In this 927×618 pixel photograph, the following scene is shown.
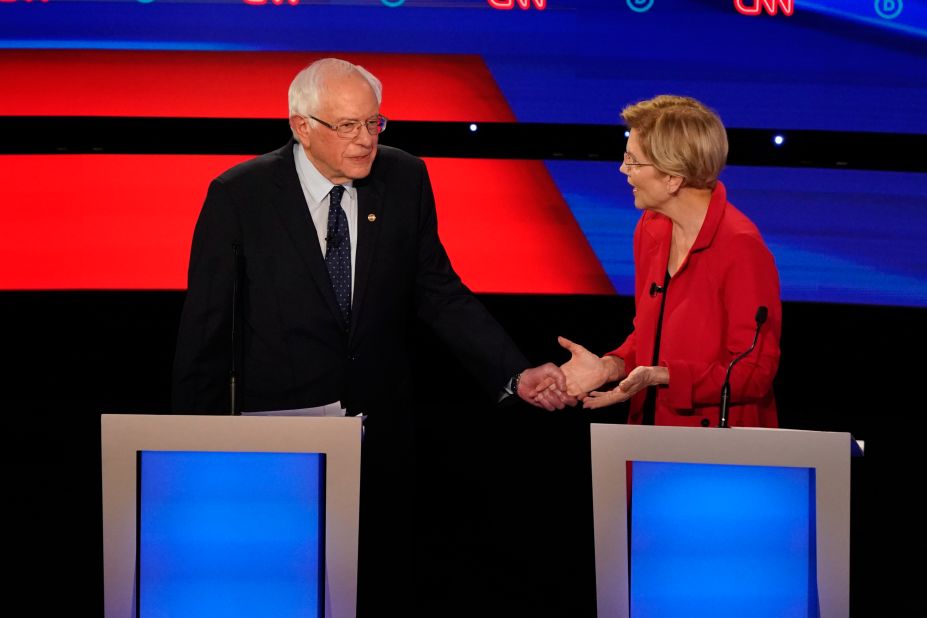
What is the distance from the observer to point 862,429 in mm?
4984

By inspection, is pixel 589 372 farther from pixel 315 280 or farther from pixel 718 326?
pixel 315 280

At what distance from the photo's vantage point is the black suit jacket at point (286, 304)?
238cm

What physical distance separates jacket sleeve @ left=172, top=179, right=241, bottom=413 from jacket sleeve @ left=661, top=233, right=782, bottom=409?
38.5 inches

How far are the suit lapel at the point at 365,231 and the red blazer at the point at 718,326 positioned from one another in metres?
0.67

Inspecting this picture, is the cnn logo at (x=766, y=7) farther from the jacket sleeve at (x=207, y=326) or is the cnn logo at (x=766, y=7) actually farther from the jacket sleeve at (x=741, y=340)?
the jacket sleeve at (x=207, y=326)

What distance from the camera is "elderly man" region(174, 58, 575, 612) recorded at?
2.39 meters

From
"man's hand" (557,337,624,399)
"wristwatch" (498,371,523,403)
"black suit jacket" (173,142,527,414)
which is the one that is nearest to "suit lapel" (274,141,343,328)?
"black suit jacket" (173,142,527,414)

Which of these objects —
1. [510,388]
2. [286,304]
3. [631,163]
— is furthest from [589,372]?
[286,304]

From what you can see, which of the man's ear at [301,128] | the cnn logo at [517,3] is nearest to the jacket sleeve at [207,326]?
the man's ear at [301,128]

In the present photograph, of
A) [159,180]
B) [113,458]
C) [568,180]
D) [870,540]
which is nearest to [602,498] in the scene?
[113,458]

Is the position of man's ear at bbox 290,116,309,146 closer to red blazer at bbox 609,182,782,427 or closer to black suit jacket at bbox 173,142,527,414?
black suit jacket at bbox 173,142,527,414

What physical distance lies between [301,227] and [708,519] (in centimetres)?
124

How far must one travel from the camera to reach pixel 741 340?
2.33m

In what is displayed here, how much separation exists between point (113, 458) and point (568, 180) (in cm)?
358
